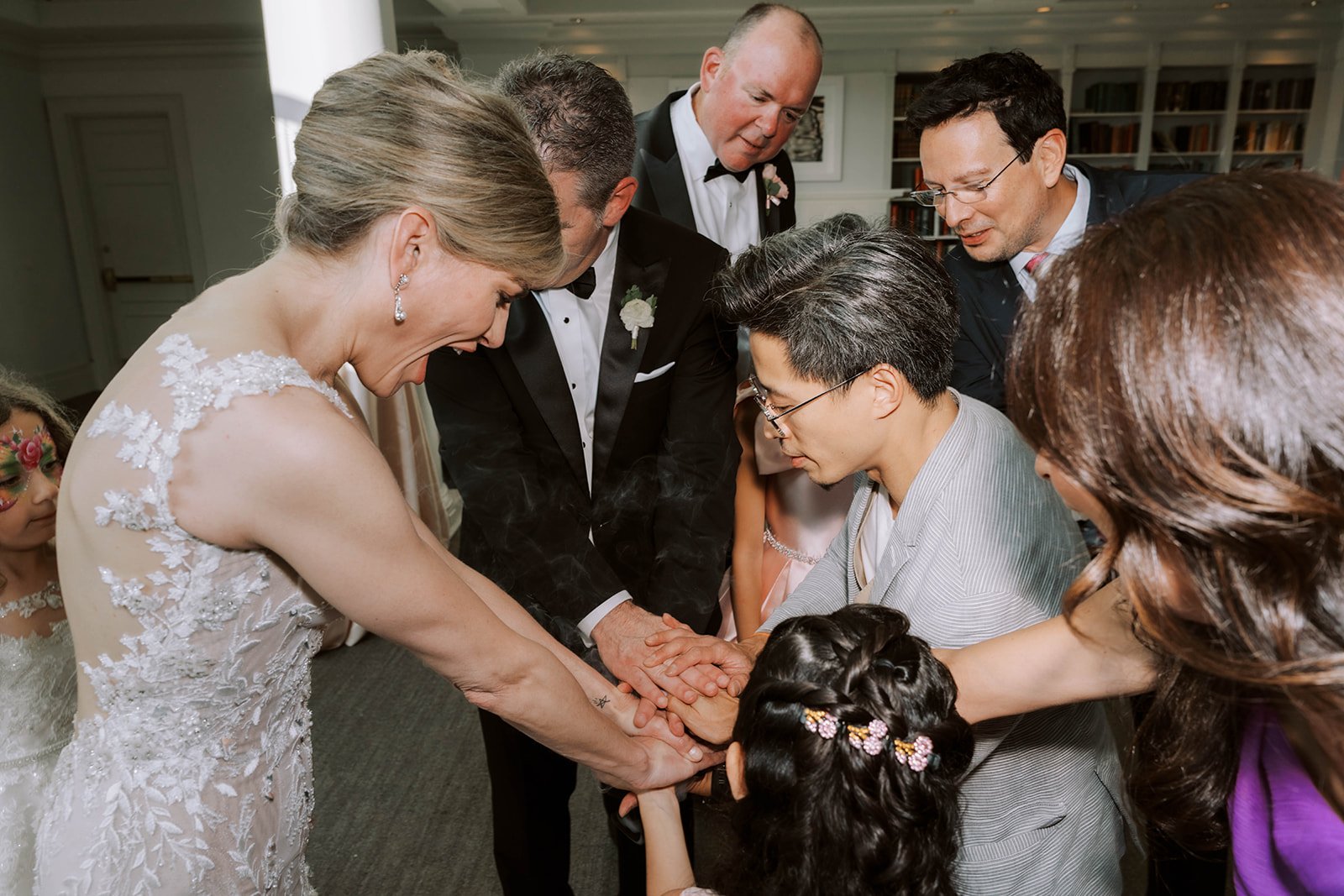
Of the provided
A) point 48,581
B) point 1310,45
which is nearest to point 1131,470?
point 48,581

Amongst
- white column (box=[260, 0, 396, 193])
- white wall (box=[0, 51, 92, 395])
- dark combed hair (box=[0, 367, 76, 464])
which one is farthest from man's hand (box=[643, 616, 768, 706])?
white wall (box=[0, 51, 92, 395])

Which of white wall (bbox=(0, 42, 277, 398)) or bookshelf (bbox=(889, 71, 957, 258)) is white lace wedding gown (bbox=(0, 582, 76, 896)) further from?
bookshelf (bbox=(889, 71, 957, 258))

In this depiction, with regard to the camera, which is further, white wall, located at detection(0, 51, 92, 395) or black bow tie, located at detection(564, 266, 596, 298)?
white wall, located at detection(0, 51, 92, 395)

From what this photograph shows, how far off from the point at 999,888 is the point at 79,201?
434 inches

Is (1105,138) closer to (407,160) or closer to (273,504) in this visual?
(407,160)

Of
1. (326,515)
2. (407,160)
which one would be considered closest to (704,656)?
(326,515)

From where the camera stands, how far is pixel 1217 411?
0.71 meters

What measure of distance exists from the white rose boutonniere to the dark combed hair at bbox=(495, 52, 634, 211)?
0.26 m

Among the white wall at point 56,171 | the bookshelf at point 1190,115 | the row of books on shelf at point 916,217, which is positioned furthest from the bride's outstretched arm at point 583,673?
the bookshelf at point 1190,115

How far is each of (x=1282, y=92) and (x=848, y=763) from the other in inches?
439

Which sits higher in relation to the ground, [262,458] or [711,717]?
[262,458]

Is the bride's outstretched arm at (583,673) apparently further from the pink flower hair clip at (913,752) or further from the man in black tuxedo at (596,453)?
the pink flower hair clip at (913,752)

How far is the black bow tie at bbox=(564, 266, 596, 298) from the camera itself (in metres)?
2.00

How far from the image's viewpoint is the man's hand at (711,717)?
1.74m
